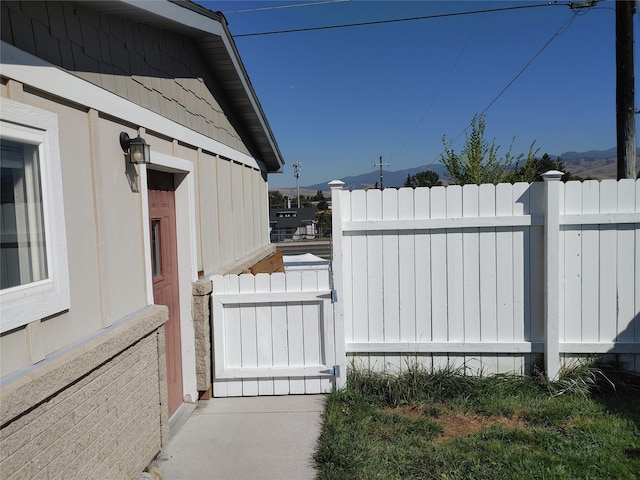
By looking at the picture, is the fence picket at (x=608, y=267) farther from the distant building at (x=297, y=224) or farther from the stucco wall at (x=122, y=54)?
the distant building at (x=297, y=224)

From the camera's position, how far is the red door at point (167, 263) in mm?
3934

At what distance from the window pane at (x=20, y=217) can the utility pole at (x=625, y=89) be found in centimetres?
726

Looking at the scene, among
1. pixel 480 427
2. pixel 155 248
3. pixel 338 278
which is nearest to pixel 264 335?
pixel 338 278

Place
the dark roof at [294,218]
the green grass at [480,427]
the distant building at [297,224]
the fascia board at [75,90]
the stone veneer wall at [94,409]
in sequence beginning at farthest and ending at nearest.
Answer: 1. the dark roof at [294,218]
2. the distant building at [297,224]
3. the green grass at [480,427]
4. the fascia board at [75,90]
5. the stone veneer wall at [94,409]

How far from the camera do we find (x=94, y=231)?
2.74 metres

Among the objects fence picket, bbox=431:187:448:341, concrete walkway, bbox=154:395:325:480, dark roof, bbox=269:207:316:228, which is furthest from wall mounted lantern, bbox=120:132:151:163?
dark roof, bbox=269:207:316:228

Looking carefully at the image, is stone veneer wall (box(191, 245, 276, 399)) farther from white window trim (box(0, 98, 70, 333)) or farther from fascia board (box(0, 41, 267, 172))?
white window trim (box(0, 98, 70, 333))

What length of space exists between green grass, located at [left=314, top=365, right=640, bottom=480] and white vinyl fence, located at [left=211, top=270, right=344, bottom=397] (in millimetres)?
405

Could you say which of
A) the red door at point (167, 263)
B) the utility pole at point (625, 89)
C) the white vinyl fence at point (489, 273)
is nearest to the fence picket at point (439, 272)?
the white vinyl fence at point (489, 273)

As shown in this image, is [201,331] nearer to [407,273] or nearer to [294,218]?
[407,273]

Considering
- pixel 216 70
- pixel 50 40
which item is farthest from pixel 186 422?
pixel 216 70

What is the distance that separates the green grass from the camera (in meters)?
3.14

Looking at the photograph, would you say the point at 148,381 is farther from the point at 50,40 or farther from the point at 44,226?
the point at 50,40

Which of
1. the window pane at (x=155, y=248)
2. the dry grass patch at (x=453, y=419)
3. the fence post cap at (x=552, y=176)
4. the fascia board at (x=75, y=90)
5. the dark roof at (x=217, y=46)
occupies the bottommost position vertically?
the dry grass patch at (x=453, y=419)
